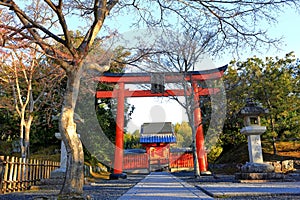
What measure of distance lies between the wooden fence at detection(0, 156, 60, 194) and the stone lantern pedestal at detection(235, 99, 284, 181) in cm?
623

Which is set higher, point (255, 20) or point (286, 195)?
point (255, 20)

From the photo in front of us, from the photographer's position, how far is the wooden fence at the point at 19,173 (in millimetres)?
6160

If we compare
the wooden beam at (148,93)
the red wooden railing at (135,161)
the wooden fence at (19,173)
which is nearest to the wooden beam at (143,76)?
the wooden beam at (148,93)

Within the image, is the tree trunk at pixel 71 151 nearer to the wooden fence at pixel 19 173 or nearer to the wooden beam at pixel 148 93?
the wooden fence at pixel 19 173

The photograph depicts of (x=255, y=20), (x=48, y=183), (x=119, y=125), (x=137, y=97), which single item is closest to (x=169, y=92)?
(x=137, y=97)

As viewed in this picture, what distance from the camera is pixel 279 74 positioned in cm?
1327

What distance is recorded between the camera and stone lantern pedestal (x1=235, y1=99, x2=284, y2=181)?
7.11 meters

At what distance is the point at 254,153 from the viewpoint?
7.88 meters

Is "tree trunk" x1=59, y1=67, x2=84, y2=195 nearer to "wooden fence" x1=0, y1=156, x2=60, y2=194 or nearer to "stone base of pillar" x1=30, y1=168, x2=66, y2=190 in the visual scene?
"wooden fence" x1=0, y1=156, x2=60, y2=194

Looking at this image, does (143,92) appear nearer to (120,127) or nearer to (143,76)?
(143,76)

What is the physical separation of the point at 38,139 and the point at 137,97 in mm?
6685

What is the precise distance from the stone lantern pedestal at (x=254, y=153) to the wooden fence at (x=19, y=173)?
623 centimetres

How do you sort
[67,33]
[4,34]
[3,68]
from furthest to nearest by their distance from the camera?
[3,68]
[67,33]
[4,34]

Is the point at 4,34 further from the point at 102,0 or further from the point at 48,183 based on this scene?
the point at 48,183
